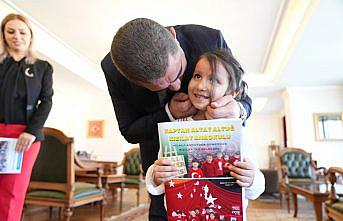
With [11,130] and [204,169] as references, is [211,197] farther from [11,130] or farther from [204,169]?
[11,130]

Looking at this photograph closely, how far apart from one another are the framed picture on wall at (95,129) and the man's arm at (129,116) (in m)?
6.67

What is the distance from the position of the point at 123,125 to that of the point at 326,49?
164 inches

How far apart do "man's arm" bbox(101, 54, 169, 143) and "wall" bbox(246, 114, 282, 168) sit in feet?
30.0

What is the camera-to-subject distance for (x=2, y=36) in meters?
1.50

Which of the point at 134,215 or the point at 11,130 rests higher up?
the point at 11,130

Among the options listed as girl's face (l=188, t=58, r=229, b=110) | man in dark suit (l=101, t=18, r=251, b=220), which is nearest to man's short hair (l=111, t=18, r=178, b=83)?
man in dark suit (l=101, t=18, r=251, b=220)

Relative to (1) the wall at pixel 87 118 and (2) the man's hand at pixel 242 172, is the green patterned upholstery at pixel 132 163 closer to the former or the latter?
(1) the wall at pixel 87 118

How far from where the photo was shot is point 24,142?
134cm

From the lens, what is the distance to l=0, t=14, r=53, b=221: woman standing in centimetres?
130

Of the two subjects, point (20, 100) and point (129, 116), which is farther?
point (20, 100)

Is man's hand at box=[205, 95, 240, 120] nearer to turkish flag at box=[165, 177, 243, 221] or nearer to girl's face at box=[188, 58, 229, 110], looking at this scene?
girl's face at box=[188, 58, 229, 110]

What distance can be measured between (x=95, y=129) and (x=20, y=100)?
633cm

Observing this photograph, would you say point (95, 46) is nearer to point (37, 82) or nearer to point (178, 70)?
point (37, 82)

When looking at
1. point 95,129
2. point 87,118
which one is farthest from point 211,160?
point 87,118
